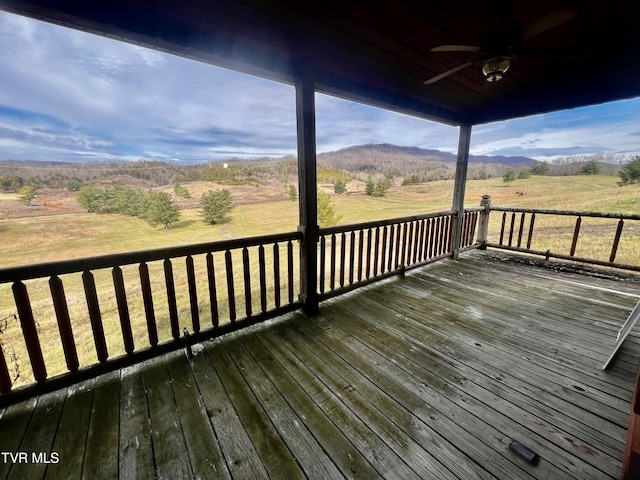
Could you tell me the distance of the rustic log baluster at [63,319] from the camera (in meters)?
1.65

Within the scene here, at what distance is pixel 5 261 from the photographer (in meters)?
7.27

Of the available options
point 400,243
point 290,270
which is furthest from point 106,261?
point 400,243

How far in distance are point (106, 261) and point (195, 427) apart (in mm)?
1272

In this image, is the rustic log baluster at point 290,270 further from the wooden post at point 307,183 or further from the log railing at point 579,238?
the log railing at point 579,238

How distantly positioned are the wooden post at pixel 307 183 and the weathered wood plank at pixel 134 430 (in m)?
1.53

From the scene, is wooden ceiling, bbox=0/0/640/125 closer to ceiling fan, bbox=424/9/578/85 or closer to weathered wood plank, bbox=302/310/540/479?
ceiling fan, bbox=424/9/578/85

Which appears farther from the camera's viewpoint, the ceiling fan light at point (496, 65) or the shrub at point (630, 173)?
the shrub at point (630, 173)

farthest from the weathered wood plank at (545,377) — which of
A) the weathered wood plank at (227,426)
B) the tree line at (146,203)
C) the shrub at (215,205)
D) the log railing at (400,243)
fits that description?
the shrub at (215,205)

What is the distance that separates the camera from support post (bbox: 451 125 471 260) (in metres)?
4.56

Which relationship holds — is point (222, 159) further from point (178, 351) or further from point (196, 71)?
point (178, 351)

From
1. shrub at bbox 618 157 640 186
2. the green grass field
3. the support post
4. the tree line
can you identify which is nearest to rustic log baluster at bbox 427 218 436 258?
the green grass field

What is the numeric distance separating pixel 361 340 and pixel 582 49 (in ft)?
9.04

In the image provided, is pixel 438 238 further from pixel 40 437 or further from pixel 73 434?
pixel 40 437

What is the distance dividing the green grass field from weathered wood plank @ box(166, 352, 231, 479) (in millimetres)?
2423
